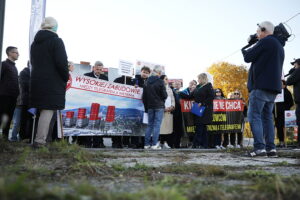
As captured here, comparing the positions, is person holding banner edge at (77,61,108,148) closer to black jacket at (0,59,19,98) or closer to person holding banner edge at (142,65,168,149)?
person holding banner edge at (142,65,168,149)

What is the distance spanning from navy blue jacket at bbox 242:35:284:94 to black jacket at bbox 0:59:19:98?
5.03m

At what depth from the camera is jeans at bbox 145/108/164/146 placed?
323 inches

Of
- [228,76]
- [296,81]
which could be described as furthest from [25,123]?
[228,76]

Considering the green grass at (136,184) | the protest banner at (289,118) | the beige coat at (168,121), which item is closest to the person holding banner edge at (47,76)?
the green grass at (136,184)

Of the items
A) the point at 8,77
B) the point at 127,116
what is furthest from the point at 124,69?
the point at 8,77

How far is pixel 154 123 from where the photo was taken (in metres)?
8.25

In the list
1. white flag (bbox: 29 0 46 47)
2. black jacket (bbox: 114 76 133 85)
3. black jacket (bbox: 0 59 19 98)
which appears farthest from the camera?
black jacket (bbox: 114 76 133 85)

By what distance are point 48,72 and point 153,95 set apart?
3347mm

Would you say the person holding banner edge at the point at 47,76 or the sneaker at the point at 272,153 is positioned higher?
the person holding banner edge at the point at 47,76

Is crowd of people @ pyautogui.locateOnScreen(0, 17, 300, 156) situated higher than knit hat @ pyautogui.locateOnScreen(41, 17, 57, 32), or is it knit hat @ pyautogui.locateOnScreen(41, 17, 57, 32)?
knit hat @ pyautogui.locateOnScreen(41, 17, 57, 32)

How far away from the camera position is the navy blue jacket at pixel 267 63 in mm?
5480

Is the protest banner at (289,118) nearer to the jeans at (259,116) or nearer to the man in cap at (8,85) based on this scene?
the jeans at (259,116)

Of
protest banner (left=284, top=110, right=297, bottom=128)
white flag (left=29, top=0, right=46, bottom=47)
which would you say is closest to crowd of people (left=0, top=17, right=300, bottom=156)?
protest banner (left=284, top=110, right=297, bottom=128)

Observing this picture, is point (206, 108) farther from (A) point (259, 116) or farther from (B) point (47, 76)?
(B) point (47, 76)
